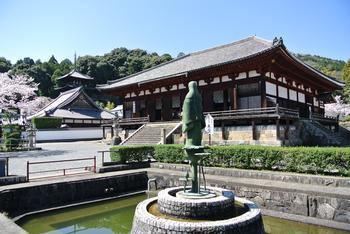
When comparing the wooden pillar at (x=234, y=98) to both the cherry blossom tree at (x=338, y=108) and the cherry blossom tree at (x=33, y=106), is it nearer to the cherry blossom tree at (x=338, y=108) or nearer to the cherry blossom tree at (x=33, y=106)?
the cherry blossom tree at (x=338, y=108)

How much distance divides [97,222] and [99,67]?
231 feet

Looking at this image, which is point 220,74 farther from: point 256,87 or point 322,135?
point 322,135

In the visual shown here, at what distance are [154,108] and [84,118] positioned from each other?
57.2 feet

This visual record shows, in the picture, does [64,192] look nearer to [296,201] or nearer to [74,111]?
[296,201]

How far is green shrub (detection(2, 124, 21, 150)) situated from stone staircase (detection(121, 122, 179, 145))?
976 centimetres

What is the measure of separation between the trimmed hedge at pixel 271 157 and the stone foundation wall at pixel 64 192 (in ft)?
6.25

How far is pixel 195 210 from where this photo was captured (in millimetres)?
6465

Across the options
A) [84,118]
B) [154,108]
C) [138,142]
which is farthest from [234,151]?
[84,118]

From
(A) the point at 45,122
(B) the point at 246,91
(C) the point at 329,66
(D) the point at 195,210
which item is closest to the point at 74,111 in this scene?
(A) the point at 45,122

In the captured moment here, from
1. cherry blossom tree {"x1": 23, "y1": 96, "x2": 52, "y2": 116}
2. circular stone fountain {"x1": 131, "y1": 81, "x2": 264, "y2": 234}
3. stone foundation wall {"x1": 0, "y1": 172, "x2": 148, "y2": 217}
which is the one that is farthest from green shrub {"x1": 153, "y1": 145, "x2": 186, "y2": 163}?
Answer: cherry blossom tree {"x1": 23, "y1": 96, "x2": 52, "y2": 116}

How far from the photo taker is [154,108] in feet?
90.0

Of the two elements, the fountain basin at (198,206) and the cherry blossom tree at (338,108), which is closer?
the fountain basin at (198,206)

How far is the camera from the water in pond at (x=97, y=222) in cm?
805

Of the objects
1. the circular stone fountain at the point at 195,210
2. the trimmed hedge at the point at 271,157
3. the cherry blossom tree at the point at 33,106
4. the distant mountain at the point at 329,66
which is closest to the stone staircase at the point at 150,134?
the trimmed hedge at the point at 271,157
